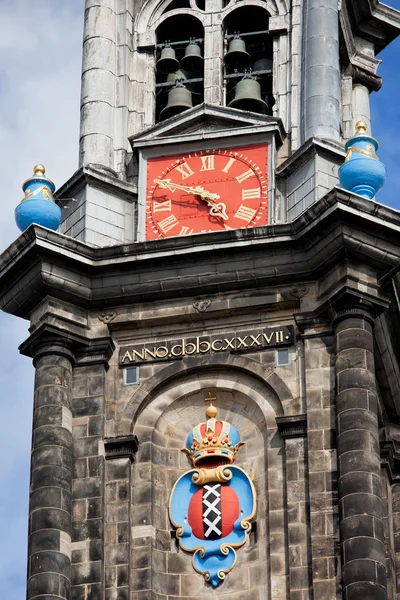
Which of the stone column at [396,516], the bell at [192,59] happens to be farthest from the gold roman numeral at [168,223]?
the stone column at [396,516]

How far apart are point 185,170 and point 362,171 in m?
3.26

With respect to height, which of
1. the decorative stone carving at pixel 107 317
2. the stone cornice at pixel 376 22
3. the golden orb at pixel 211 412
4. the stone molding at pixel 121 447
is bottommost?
the stone molding at pixel 121 447

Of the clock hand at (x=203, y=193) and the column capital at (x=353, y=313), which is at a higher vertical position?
the clock hand at (x=203, y=193)

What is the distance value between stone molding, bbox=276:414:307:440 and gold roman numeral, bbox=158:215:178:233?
4.14 meters

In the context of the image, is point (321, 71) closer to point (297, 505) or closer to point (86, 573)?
point (297, 505)

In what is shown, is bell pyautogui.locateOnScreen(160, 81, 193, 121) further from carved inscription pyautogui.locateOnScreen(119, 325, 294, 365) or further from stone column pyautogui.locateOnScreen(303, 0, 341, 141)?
carved inscription pyautogui.locateOnScreen(119, 325, 294, 365)

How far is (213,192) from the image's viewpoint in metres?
41.4

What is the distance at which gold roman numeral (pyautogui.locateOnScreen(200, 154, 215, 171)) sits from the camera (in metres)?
41.8

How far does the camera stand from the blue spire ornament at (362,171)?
40062 mm

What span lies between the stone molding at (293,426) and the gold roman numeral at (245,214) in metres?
3.77

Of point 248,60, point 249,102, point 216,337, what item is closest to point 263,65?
point 248,60

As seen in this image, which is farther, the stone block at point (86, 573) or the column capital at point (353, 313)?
the column capital at point (353, 313)

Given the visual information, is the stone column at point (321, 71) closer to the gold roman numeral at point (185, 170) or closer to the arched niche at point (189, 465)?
the gold roman numeral at point (185, 170)

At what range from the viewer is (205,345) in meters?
40.1
